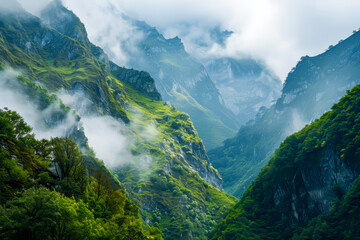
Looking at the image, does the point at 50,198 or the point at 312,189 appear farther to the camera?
the point at 312,189

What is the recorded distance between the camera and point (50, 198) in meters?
42.6

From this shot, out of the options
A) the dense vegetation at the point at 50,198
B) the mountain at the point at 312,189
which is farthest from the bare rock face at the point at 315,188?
the dense vegetation at the point at 50,198

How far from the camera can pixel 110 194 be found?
265 ft

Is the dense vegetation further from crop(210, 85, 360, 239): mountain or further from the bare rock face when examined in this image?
the bare rock face

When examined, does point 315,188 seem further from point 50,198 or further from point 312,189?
point 50,198

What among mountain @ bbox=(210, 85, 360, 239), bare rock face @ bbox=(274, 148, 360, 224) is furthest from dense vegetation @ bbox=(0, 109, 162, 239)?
bare rock face @ bbox=(274, 148, 360, 224)

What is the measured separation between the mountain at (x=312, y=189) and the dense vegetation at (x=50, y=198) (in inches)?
2800

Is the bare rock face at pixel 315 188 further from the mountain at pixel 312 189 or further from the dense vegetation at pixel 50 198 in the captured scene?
the dense vegetation at pixel 50 198

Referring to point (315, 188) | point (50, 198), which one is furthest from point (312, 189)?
point (50, 198)

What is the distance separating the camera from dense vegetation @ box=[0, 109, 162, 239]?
40.4 meters

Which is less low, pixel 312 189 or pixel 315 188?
pixel 312 189

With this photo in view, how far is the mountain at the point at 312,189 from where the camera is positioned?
114625 mm

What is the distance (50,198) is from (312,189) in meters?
127

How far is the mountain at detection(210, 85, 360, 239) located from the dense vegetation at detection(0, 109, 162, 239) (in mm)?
71122
